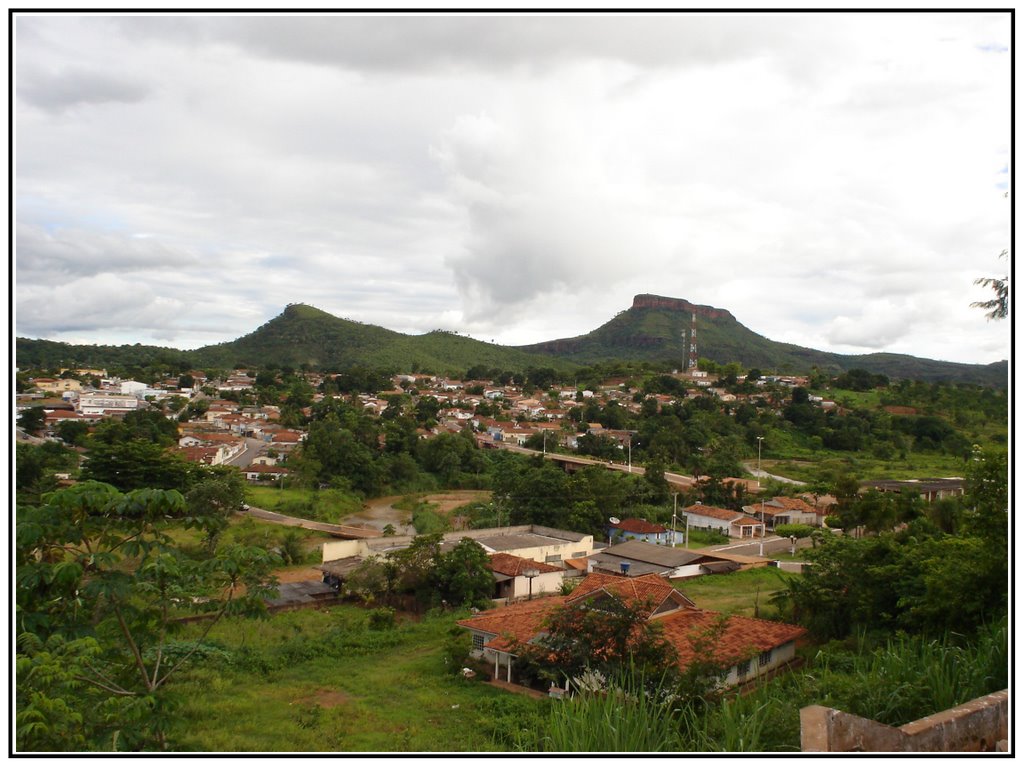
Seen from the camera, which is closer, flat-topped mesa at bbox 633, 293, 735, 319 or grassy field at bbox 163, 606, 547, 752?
grassy field at bbox 163, 606, 547, 752

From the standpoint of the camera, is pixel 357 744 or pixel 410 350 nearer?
pixel 357 744

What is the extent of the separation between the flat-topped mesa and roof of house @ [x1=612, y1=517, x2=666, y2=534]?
68.6 metres

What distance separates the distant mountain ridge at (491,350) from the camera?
62438mm

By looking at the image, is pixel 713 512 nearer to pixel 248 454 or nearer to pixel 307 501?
pixel 307 501

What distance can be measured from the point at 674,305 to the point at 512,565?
77976mm

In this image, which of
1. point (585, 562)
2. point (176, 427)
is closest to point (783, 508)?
point (585, 562)

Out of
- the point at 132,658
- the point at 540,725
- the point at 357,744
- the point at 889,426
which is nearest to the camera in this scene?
the point at 132,658

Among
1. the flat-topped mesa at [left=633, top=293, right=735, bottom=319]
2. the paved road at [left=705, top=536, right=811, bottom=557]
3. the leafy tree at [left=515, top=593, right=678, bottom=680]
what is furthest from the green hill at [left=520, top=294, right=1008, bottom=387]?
the leafy tree at [left=515, top=593, right=678, bottom=680]

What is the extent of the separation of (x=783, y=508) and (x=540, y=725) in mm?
20134

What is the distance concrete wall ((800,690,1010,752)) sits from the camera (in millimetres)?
2584

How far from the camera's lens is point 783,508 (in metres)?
24.0

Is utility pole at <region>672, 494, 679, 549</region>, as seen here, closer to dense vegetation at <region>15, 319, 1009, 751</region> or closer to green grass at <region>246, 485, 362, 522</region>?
dense vegetation at <region>15, 319, 1009, 751</region>

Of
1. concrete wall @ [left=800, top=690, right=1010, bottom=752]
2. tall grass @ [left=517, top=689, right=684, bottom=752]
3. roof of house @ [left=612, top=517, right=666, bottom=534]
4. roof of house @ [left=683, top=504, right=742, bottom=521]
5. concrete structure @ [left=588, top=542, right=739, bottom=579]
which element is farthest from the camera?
roof of house @ [left=683, top=504, right=742, bottom=521]

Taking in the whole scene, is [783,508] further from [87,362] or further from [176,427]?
[87,362]
